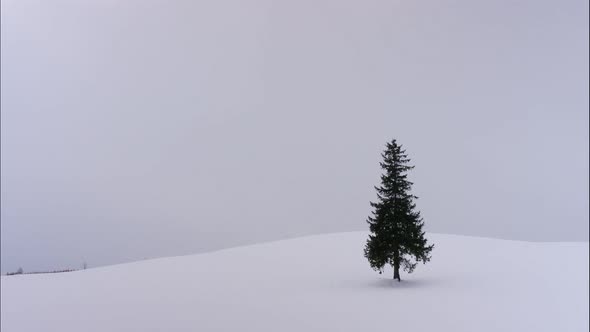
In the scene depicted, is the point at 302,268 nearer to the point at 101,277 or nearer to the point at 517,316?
the point at 101,277

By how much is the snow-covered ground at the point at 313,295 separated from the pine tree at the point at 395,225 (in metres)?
1.62

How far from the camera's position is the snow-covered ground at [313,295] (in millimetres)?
17922

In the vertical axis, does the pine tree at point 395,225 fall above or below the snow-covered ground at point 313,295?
above

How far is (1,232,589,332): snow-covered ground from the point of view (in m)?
17.9

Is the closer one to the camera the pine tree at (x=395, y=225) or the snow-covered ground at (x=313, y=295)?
the snow-covered ground at (x=313, y=295)

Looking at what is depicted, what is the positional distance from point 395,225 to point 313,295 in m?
7.66

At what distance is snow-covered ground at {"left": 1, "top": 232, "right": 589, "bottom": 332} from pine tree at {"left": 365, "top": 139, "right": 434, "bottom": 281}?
162 cm

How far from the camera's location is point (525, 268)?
30.0m

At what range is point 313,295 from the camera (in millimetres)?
23125

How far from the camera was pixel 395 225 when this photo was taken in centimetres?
2703

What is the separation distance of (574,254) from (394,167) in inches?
790

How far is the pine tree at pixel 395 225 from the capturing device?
87.2ft

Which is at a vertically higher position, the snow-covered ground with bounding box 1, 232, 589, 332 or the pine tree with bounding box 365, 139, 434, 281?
the pine tree with bounding box 365, 139, 434, 281

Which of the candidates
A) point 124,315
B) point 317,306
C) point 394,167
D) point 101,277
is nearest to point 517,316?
point 317,306
